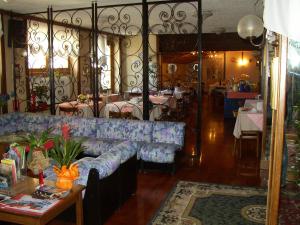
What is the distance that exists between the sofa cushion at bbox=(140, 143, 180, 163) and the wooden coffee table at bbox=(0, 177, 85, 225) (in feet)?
7.79

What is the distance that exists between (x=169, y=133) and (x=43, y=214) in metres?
3.37

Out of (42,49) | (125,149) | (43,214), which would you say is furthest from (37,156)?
(42,49)

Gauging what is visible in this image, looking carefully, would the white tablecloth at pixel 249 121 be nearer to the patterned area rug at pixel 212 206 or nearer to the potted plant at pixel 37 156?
the patterned area rug at pixel 212 206

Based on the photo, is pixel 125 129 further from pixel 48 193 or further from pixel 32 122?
pixel 48 193

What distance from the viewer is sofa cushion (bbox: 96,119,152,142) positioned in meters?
5.64

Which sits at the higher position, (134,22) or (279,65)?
(134,22)

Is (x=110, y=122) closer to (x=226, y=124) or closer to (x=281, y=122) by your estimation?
(x=281, y=122)

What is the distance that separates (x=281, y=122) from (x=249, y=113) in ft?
15.1

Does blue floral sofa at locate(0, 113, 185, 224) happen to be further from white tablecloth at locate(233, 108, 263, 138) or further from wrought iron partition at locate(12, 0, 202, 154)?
white tablecloth at locate(233, 108, 263, 138)

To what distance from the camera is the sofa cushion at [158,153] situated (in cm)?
514

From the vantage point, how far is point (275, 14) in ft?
6.12

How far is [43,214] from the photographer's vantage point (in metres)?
2.34

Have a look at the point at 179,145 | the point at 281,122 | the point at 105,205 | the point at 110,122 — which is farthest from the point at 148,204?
the point at 281,122

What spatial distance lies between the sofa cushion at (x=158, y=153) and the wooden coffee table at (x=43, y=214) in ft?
7.79
